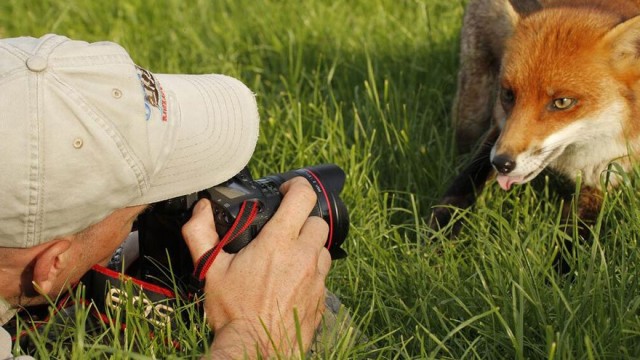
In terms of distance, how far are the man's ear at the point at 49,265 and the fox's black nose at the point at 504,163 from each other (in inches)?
74.8

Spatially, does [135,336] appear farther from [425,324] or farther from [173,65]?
[173,65]

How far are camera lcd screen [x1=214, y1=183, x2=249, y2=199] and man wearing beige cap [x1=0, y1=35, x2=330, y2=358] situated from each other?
5cm

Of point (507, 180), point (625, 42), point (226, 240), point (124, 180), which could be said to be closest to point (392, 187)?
point (507, 180)

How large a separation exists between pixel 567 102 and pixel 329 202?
57.0 inches

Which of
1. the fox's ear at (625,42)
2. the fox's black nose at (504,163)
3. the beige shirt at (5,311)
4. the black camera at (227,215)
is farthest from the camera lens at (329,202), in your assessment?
the fox's ear at (625,42)

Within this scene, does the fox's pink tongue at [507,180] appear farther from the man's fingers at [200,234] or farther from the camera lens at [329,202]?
the man's fingers at [200,234]

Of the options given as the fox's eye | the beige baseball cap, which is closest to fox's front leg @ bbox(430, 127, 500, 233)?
the fox's eye

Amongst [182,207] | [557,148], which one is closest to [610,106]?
[557,148]

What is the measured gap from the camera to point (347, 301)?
313cm

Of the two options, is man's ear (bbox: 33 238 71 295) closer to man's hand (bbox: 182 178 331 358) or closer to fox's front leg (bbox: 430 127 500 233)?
man's hand (bbox: 182 178 331 358)

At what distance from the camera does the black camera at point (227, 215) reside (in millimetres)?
2459

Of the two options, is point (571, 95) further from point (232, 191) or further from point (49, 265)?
point (49, 265)

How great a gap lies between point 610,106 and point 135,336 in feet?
7.11

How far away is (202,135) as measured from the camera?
2.46 meters
